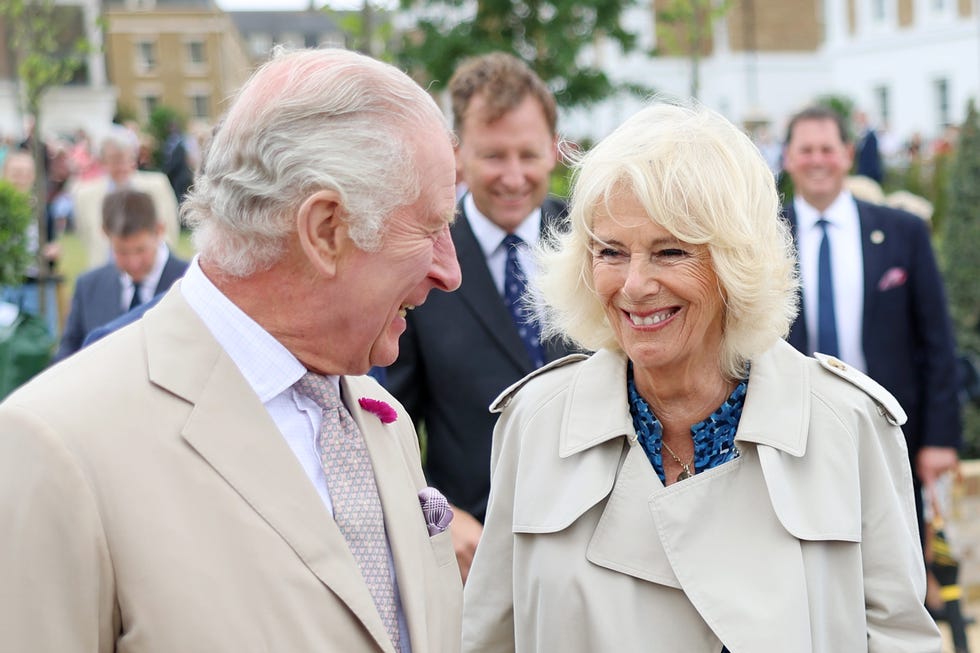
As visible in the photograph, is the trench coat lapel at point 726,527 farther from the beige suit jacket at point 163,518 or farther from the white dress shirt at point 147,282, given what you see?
the white dress shirt at point 147,282

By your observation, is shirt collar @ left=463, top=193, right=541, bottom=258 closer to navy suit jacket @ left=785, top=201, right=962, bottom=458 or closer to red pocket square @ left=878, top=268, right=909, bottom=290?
navy suit jacket @ left=785, top=201, right=962, bottom=458

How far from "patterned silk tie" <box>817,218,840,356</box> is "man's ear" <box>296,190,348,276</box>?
3.30m

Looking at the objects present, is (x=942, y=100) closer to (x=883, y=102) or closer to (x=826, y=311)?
(x=883, y=102)

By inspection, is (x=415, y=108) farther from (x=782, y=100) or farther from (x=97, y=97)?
(x=97, y=97)

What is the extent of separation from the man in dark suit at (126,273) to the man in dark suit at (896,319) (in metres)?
3.00

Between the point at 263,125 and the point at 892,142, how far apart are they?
2985cm

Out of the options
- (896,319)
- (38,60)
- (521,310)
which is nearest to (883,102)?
(38,60)

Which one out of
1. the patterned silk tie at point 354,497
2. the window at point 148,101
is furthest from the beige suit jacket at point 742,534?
the window at point 148,101

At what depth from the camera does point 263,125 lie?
1817mm

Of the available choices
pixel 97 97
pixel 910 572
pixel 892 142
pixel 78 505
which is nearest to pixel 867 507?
pixel 910 572

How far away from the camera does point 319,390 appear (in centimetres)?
198

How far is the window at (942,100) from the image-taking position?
40.8 meters

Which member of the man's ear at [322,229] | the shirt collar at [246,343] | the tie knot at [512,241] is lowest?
the tie knot at [512,241]

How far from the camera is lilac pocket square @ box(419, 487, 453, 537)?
222 cm
